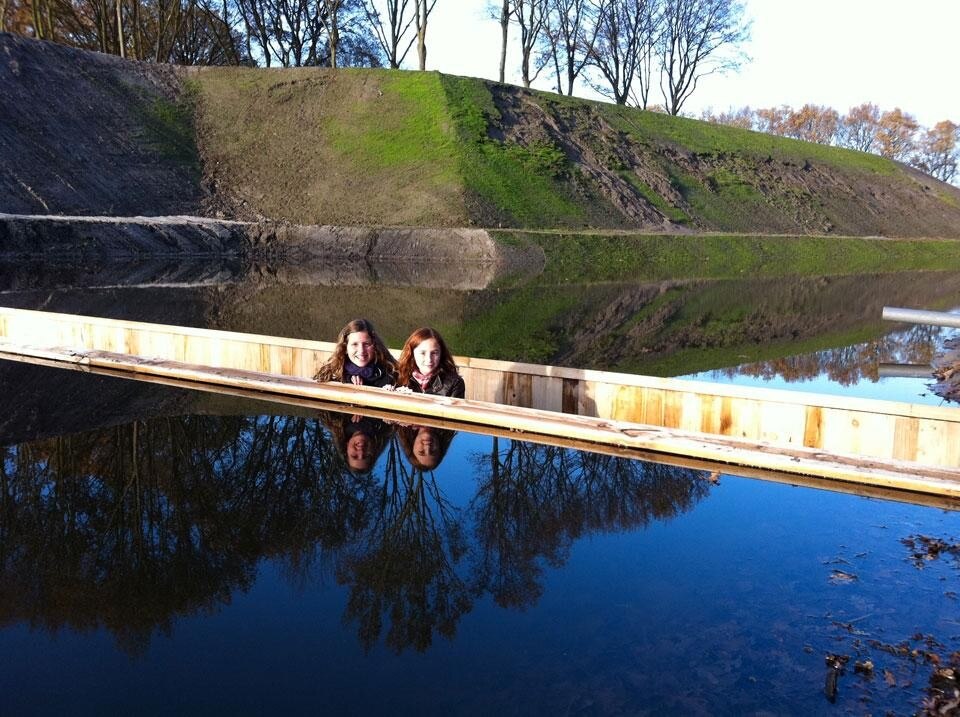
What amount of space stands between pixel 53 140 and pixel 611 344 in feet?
106

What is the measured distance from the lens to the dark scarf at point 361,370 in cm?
912

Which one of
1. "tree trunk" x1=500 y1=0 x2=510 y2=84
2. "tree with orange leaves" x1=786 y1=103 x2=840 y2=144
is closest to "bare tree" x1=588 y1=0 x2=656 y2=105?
"tree trunk" x1=500 y1=0 x2=510 y2=84

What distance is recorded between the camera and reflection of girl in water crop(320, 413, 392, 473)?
707 cm

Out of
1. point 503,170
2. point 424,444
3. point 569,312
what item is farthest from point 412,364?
point 503,170

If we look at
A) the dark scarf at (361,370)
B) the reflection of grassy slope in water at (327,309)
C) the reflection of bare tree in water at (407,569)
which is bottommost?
the reflection of bare tree in water at (407,569)

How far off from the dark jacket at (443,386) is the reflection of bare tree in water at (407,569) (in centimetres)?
224

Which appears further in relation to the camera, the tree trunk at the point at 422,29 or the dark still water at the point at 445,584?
the tree trunk at the point at 422,29

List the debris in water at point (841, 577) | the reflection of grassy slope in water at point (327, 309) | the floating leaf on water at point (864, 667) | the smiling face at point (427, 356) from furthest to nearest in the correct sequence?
the reflection of grassy slope in water at point (327, 309), the smiling face at point (427, 356), the debris in water at point (841, 577), the floating leaf on water at point (864, 667)

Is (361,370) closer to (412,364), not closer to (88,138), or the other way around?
(412,364)

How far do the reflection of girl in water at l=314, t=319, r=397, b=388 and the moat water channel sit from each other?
25.6 inches

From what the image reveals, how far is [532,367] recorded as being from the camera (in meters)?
9.19

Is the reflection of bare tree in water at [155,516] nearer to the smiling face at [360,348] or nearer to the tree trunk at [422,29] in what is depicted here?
the smiling face at [360,348]

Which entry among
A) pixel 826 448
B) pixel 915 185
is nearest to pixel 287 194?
pixel 826 448

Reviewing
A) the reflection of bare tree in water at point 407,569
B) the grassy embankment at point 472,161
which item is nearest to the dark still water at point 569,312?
the reflection of bare tree in water at point 407,569
